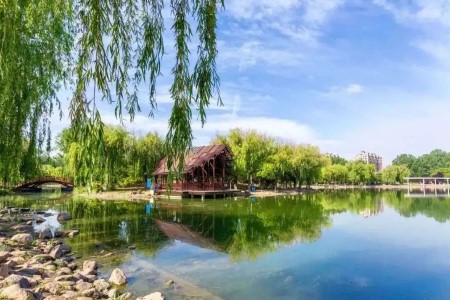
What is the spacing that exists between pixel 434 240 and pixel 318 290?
8.75m

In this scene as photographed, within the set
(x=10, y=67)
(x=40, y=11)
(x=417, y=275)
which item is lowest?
(x=417, y=275)

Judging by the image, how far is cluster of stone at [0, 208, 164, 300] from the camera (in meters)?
6.84

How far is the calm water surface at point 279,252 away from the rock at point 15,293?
2.56 m

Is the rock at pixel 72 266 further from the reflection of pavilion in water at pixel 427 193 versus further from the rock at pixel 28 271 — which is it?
the reflection of pavilion in water at pixel 427 193

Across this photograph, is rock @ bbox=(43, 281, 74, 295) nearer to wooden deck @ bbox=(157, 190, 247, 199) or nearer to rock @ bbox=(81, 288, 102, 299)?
rock @ bbox=(81, 288, 102, 299)

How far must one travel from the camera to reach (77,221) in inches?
717


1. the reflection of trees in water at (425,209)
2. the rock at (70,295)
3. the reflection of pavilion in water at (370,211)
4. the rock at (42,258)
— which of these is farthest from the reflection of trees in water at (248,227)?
the reflection of trees in water at (425,209)

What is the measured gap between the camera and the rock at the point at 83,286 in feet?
25.0

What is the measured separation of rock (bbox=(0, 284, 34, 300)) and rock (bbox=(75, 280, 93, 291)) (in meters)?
1.45

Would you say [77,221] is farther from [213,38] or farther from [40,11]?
[213,38]

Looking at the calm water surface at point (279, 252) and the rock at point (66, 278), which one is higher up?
the rock at point (66, 278)

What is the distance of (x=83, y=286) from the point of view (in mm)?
7719

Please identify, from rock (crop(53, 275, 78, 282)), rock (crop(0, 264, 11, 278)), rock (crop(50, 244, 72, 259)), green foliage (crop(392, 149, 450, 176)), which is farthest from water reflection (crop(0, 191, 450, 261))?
green foliage (crop(392, 149, 450, 176))

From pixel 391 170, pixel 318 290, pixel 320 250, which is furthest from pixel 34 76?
pixel 391 170
